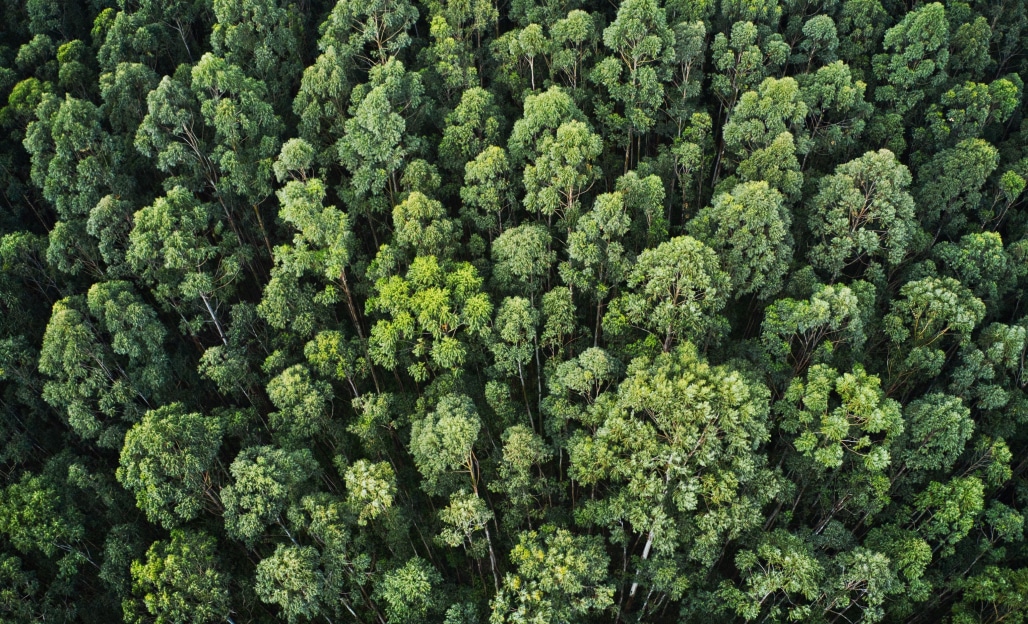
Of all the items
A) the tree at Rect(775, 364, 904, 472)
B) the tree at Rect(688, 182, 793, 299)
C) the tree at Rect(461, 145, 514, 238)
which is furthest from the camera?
the tree at Rect(461, 145, 514, 238)

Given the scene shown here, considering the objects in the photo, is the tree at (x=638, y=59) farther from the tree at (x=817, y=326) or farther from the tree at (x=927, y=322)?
the tree at (x=927, y=322)

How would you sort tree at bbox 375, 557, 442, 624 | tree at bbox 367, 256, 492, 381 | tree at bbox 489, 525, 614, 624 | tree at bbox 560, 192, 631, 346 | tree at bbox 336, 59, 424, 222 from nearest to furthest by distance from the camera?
tree at bbox 489, 525, 614, 624 < tree at bbox 375, 557, 442, 624 < tree at bbox 367, 256, 492, 381 < tree at bbox 560, 192, 631, 346 < tree at bbox 336, 59, 424, 222

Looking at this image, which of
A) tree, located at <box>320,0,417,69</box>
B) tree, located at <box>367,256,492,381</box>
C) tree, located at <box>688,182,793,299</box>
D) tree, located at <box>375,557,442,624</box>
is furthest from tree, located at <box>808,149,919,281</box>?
tree, located at <box>320,0,417,69</box>

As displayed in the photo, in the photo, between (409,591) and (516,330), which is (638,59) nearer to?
(516,330)

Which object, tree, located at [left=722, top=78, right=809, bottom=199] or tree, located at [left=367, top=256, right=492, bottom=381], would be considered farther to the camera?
tree, located at [left=722, top=78, right=809, bottom=199]

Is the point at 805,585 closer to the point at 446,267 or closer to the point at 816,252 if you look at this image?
the point at 816,252

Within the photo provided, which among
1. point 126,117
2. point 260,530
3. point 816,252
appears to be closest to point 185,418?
point 260,530

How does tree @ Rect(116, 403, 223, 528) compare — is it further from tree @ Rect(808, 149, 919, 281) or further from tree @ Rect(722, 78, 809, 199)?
tree @ Rect(808, 149, 919, 281)

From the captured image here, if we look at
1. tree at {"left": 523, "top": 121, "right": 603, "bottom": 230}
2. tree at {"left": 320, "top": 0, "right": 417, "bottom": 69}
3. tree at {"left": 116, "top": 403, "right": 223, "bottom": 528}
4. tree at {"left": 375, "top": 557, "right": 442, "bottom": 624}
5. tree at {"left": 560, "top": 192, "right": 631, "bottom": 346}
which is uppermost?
tree at {"left": 320, "top": 0, "right": 417, "bottom": 69}

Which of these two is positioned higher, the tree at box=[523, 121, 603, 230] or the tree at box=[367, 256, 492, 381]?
the tree at box=[523, 121, 603, 230]

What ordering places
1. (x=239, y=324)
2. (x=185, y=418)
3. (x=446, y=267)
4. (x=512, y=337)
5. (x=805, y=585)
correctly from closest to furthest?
(x=805, y=585)
(x=185, y=418)
(x=512, y=337)
(x=446, y=267)
(x=239, y=324)
